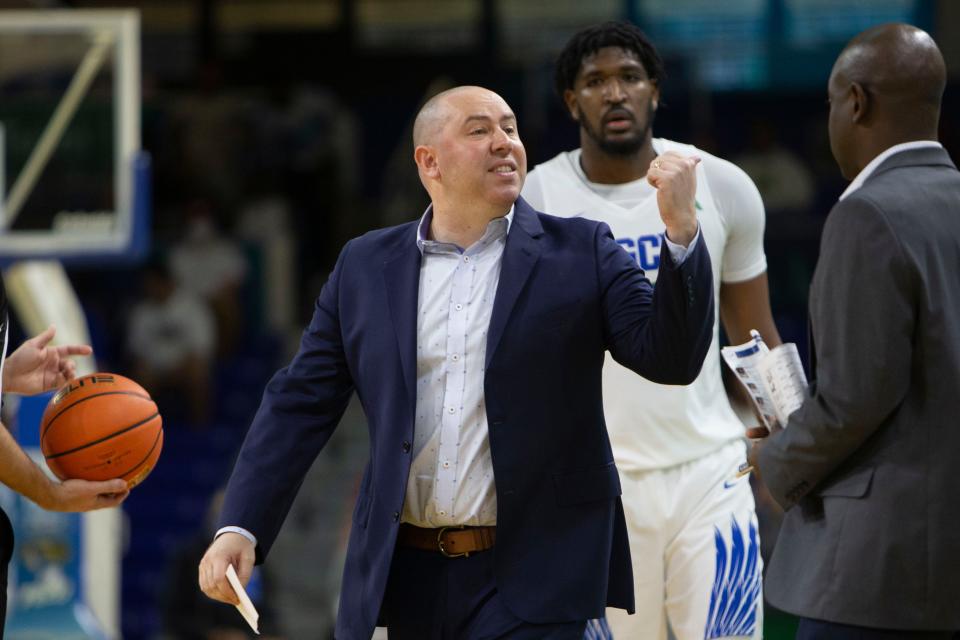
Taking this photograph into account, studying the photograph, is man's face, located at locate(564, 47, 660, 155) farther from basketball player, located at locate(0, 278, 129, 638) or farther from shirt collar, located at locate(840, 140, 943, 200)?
basketball player, located at locate(0, 278, 129, 638)

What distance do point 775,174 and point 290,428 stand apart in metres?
12.7

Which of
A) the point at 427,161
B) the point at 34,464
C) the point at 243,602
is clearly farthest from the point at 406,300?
the point at 34,464

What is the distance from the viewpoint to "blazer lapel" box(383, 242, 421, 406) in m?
4.56

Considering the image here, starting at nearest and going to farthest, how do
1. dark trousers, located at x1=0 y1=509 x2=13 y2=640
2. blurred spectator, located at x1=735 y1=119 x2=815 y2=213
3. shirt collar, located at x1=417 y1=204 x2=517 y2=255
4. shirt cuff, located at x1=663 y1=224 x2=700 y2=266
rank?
shirt cuff, located at x1=663 y1=224 x2=700 y2=266, dark trousers, located at x1=0 y1=509 x2=13 y2=640, shirt collar, located at x1=417 y1=204 x2=517 y2=255, blurred spectator, located at x1=735 y1=119 x2=815 y2=213

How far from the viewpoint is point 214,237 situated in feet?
56.3

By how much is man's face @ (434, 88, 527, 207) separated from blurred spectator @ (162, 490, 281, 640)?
6321 millimetres

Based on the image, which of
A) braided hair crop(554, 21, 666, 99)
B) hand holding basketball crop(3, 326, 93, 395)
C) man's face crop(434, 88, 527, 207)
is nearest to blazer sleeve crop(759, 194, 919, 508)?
man's face crop(434, 88, 527, 207)

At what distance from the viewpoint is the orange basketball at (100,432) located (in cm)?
497

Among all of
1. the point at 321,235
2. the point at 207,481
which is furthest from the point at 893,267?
the point at 321,235

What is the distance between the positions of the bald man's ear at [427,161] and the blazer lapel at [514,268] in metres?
0.27

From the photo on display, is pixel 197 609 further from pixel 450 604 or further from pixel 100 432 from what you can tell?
pixel 450 604

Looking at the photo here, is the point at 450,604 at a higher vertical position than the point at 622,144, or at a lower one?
lower

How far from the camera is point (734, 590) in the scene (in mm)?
5414

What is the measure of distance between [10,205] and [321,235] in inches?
296
